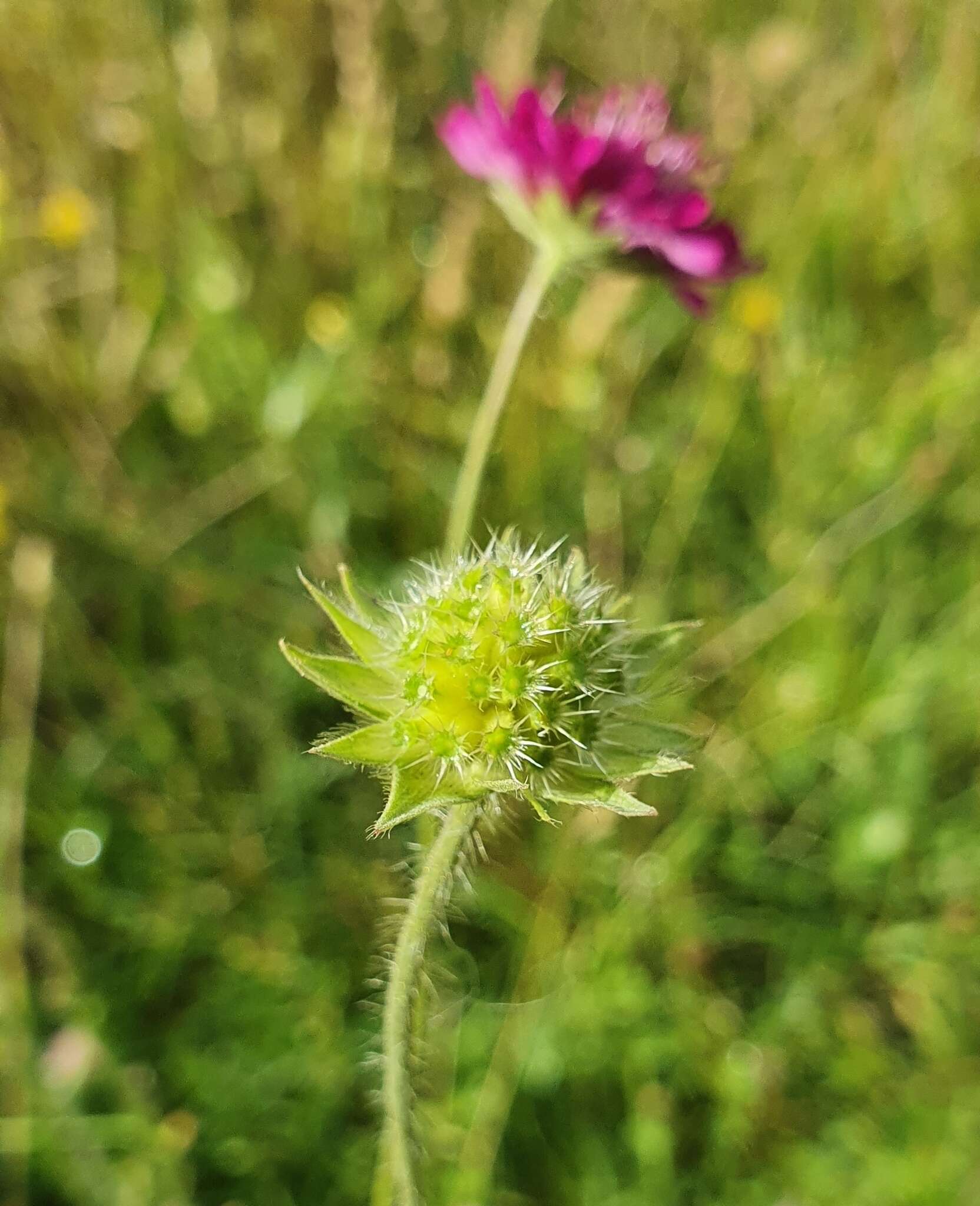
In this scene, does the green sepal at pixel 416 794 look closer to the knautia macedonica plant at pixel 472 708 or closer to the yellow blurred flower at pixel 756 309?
the knautia macedonica plant at pixel 472 708

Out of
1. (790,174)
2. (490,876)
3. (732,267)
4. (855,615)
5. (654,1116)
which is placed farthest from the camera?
(790,174)

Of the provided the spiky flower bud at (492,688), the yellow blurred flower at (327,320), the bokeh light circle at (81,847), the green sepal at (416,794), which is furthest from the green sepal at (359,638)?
the yellow blurred flower at (327,320)

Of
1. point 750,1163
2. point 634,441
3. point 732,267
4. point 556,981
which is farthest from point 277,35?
point 750,1163

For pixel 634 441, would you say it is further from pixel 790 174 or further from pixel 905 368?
pixel 790 174

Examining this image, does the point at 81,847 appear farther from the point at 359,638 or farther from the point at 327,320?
the point at 327,320

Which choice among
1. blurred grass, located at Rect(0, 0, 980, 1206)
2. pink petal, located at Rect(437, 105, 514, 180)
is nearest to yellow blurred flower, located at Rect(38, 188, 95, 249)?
blurred grass, located at Rect(0, 0, 980, 1206)
